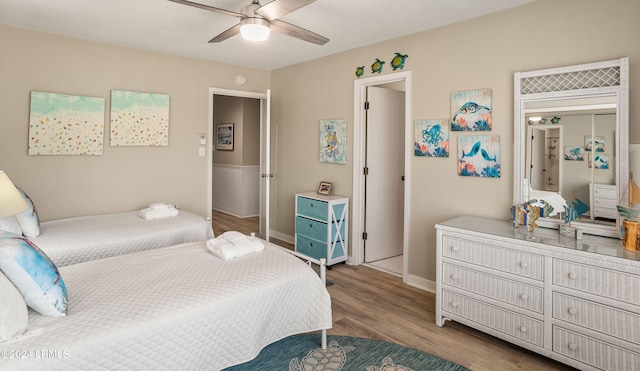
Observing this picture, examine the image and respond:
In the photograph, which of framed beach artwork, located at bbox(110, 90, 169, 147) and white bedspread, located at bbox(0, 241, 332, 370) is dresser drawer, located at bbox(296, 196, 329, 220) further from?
framed beach artwork, located at bbox(110, 90, 169, 147)

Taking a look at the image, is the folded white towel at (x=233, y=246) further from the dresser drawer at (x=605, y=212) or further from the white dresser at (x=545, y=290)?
the dresser drawer at (x=605, y=212)

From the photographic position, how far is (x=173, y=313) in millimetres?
1665

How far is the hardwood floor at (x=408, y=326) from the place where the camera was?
2.31 metres

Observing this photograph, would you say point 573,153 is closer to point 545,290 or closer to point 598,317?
point 545,290

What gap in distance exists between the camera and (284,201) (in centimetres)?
522

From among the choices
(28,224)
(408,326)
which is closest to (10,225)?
(28,224)

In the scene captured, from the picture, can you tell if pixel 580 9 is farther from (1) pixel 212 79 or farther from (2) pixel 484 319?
(1) pixel 212 79

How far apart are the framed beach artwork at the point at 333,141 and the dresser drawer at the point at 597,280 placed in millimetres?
2557

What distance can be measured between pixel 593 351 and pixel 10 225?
A: 3992mm

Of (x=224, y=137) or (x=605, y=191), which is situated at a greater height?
(x=224, y=137)

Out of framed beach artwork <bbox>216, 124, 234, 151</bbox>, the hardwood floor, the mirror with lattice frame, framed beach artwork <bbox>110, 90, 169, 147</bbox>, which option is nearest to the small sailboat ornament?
the mirror with lattice frame

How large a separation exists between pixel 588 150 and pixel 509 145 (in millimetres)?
534

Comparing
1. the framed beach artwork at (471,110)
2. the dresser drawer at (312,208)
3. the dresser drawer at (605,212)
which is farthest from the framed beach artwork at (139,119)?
the dresser drawer at (605,212)

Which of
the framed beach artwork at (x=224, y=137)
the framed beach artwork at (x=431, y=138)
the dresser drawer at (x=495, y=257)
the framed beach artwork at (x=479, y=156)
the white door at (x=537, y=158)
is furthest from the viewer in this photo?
the framed beach artwork at (x=224, y=137)
